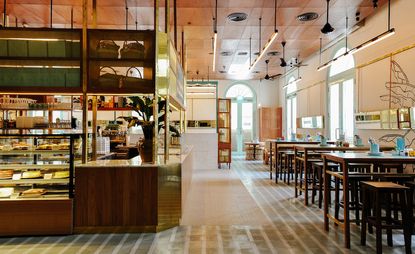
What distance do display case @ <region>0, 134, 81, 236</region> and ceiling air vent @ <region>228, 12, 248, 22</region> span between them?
178 inches

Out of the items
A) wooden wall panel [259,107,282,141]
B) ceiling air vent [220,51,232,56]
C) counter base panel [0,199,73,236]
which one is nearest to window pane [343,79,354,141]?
ceiling air vent [220,51,232,56]

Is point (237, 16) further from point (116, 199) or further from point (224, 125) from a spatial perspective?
point (224, 125)

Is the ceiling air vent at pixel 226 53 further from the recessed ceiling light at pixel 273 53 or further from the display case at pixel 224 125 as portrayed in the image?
the display case at pixel 224 125

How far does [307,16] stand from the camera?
281 inches

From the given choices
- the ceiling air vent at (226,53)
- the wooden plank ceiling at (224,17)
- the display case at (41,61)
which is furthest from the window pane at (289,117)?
the display case at (41,61)

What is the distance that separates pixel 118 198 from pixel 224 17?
16.0ft

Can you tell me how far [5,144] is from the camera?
4102mm

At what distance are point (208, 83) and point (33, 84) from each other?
8504 millimetres

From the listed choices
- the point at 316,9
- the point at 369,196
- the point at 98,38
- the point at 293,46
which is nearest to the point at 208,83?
the point at 293,46

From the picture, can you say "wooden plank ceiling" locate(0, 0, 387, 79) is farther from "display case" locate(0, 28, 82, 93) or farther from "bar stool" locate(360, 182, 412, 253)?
"bar stool" locate(360, 182, 412, 253)

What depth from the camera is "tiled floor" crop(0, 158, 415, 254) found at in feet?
11.3

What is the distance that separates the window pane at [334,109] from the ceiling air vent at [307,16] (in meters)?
3.08

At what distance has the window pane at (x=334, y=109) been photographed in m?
9.77

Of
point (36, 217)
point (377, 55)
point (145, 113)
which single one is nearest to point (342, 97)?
point (377, 55)
